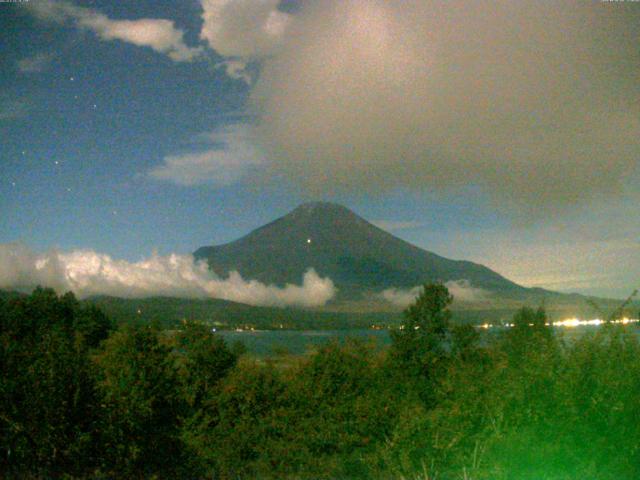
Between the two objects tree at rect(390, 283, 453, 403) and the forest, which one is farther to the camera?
tree at rect(390, 283, 453, 403)

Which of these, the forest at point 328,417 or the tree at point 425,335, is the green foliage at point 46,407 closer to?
the forest at point 328,417

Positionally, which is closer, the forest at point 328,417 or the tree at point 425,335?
the forest at point 328,417

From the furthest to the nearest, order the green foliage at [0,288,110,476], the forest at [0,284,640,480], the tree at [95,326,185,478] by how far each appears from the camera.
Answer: the tree at [95,326,185,478], the green foliage at [0,288,110,476], the forest at [0,284,640,480]

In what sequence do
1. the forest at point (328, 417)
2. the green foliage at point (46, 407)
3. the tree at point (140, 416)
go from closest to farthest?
the forest at point (328, 417)
the green foliage at point (46, 407)
the tree at point (140, 416)

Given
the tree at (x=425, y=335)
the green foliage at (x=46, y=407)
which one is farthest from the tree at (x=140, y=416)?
the tree at (x=425, y=335)

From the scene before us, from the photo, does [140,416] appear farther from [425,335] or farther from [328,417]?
[425,335]

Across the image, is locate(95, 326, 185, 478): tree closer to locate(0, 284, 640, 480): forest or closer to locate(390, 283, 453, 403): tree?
locate(0, 284, 640, 480): forest

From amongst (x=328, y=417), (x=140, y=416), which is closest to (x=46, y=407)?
(x=140, y=416)

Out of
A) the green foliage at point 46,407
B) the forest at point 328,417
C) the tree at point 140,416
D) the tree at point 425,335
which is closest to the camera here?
the forest at point 328,417

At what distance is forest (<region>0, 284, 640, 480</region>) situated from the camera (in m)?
6.95

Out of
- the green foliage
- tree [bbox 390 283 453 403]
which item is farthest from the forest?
tree [bbox 390 283 453 403]

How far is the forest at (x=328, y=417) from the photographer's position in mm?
6949

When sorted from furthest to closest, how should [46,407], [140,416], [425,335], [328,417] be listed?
[425,335] < [328,417] < [140,416] < [46,407]

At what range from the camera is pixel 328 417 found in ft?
77.5
